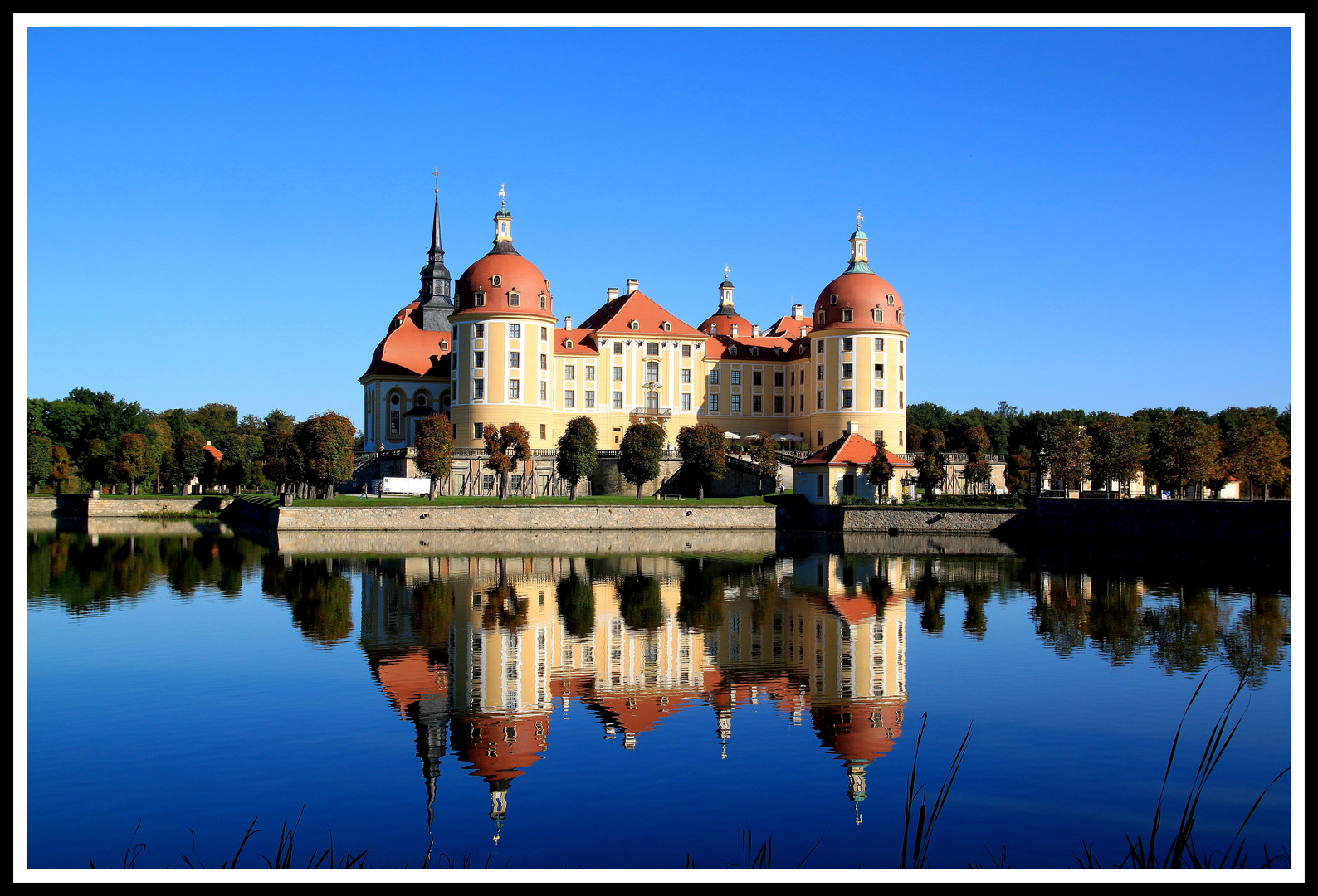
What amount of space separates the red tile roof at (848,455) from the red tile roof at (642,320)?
1406 centimetres

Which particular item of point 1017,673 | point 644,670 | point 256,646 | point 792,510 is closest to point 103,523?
point 792,510

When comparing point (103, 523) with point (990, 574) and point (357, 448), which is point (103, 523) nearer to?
point (357, 448)

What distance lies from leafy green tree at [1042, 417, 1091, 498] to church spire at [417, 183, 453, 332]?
40.8 meters

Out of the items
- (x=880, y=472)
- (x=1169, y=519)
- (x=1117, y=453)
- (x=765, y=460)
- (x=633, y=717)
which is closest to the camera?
(x=633, y=717)

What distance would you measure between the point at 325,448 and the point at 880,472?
27.8 m

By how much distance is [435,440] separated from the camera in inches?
2309

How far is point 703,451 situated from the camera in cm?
5991

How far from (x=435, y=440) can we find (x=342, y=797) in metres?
47.7

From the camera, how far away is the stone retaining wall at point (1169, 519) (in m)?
41.8

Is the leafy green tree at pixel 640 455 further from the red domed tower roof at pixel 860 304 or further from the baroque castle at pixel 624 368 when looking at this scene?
the red domed tower roof at pixel 860 304

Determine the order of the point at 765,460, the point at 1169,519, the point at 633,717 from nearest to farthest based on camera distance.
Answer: the point at 633,717
the point at 1169,519
the point at 765,460

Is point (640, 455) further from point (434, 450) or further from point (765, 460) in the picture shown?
point (434, 450)

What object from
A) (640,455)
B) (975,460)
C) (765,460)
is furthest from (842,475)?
(640,455)

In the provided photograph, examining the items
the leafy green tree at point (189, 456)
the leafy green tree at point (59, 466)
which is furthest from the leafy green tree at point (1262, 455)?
the leafy green tree at point (59, 466)
